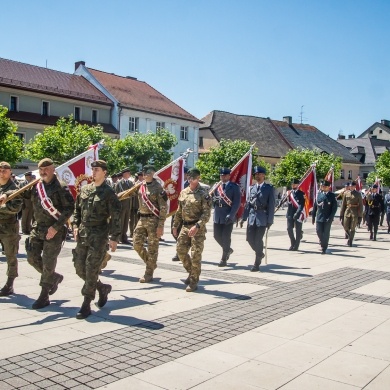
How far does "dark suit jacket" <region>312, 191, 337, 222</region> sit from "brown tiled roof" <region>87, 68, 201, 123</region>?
38114mm

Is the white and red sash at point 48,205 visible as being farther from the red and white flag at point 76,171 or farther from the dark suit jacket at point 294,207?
the dark suit jacket at point 294,207

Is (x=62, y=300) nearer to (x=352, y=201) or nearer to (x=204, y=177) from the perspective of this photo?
(x=352, y=201)

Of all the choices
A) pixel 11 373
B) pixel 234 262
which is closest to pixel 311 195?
pixel 234 262

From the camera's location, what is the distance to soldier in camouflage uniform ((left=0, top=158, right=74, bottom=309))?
685 centimetres

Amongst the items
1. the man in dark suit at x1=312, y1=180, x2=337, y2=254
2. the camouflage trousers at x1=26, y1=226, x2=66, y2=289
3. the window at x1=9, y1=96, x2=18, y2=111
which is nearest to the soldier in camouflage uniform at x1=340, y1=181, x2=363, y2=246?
the man in dark suit at x1=312, y1=180, x2=337, y2=254

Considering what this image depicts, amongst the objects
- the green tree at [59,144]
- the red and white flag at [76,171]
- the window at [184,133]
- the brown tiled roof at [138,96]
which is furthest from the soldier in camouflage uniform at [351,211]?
the window at [184,133]

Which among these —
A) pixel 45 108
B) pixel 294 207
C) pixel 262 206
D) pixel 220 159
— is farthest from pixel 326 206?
pixel 220 159

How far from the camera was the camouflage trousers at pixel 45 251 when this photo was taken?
6.85m

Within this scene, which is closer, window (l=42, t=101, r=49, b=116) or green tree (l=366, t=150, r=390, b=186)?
window (l=42, t=101, r=49, b=116)

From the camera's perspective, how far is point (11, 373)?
14.9ft

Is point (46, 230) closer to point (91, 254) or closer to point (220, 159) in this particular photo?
point (91, 254)

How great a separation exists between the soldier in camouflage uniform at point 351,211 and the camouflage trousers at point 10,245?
36.2ft

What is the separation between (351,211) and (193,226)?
9.32 meters

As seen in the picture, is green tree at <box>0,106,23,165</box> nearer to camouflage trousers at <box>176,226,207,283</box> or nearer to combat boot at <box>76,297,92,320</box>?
camouflage trousers at <box>176,226,207,283</box>
